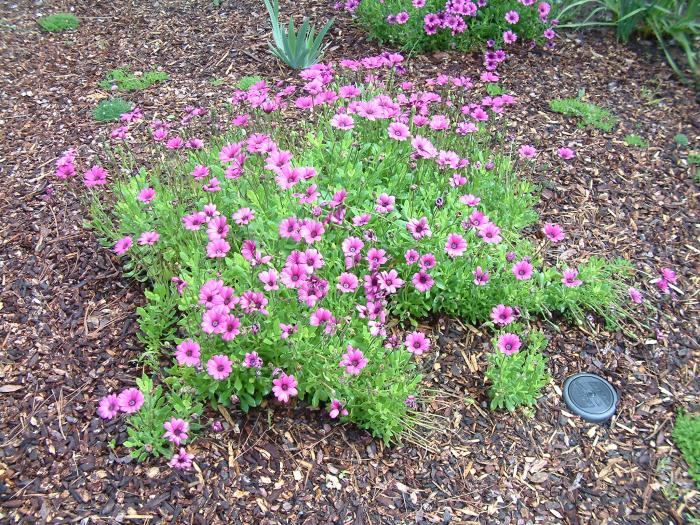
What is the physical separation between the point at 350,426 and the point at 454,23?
11.8 feet

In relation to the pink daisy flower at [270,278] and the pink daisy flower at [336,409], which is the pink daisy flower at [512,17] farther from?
the pink daisy flower at [336,409]

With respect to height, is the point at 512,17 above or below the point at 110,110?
above

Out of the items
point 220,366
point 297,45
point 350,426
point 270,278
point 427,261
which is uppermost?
point 297,45

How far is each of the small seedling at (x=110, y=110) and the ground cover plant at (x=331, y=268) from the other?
67 centimetres

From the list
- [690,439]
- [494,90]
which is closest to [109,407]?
[690,439]

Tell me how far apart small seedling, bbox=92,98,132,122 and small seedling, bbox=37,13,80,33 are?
1557 millimetres

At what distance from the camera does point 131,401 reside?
8.00 feet

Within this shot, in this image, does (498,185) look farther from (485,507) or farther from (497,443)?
(485,507)

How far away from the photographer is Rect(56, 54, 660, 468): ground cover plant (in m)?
2.62

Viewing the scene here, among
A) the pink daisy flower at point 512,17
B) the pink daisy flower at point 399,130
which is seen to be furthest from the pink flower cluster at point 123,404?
the pink daisy flower at point 512,17

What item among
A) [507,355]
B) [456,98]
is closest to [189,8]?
[456,98]

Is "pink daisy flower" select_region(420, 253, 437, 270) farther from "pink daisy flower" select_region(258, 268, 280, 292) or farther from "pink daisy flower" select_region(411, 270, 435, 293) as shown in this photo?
"pink daisy flower" select_region(258, 268, 280, 292)

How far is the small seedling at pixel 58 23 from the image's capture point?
18.4 feet

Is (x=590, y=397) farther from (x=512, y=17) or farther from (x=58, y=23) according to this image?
(x=58, y=23)
